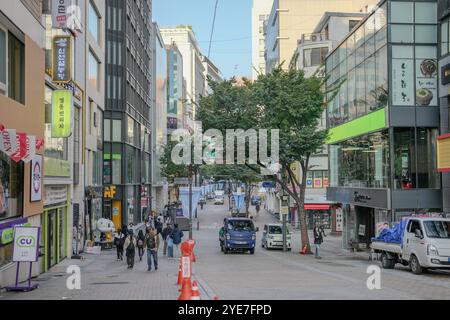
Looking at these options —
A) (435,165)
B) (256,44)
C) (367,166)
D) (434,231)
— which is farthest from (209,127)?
(256,44)

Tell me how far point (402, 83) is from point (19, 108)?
19.3 metres

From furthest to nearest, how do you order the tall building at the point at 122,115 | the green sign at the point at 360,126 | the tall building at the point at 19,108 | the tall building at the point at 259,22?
1. the tall building at the point at 259,22
2. the tall building at the point at 122,115
3. the green sign at the point at 360,126
4. the tall building at the point at 19,108

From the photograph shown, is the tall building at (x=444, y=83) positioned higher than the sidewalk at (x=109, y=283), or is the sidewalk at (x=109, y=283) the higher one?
the tall building at (x=444, y=83)

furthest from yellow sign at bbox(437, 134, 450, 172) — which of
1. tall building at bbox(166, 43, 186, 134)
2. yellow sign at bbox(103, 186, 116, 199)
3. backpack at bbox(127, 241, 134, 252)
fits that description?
tall building at bbox(166, 43, 186, 134)

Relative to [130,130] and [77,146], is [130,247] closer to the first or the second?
[77,146]

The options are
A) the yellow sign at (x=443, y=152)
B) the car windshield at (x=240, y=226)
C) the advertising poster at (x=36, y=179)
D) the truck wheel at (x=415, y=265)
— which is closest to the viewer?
the advertising poster at (x=36, y=179)

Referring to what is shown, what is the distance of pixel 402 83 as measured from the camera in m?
29.9

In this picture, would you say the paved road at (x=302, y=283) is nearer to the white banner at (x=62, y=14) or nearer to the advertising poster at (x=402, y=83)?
the advertising poster at (x=402, y=83)

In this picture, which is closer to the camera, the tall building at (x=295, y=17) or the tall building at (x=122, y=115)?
the tall building at (x=122, y=115)

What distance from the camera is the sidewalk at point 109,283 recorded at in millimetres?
14703

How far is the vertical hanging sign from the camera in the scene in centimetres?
2390

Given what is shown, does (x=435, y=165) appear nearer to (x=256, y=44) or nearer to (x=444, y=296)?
(x=444, y=296)

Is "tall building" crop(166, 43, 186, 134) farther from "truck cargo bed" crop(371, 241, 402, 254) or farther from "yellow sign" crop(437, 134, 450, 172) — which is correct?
"truck cargo bed" crop(371, 241, 402, 254)

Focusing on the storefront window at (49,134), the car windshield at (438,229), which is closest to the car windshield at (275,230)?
the storefront window at (49,134)
